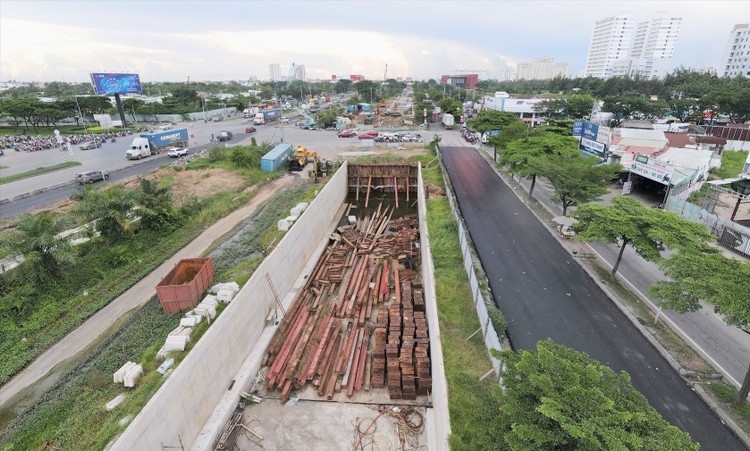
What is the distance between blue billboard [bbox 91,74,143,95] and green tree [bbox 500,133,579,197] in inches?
2431

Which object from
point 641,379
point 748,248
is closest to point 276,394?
point 641,379

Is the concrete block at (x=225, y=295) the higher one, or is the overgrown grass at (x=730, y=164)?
the overgrown grass at (x=730, y=164)

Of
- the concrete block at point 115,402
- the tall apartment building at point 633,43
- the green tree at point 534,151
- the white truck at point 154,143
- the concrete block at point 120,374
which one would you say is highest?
the tall apartment building at point 633,43

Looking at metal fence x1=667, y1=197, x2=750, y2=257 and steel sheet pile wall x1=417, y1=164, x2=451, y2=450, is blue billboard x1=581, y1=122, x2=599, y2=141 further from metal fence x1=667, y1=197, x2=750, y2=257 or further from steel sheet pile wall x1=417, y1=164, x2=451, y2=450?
steel sheet pile wall x1=417, y1=164, x2=451, y2=450

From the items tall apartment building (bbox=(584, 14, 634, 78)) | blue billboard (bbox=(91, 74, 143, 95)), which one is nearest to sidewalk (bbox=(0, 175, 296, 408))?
blue billboard (bbox=(91, 74, 143, 95))

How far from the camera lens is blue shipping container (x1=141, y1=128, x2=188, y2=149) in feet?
148

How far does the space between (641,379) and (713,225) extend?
15876 millimetres

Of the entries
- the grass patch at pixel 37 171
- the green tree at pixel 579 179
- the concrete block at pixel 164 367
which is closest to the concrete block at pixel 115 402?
the concrete block at pixel 164 367

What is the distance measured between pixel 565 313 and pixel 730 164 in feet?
124

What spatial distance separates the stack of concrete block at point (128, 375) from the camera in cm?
1170

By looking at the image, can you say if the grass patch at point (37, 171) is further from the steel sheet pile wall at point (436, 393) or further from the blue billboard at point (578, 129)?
the blue billboard at point (578, 129)

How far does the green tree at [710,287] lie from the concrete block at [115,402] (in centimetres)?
1774

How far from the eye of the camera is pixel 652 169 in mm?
27281

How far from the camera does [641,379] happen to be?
40.0 feet
